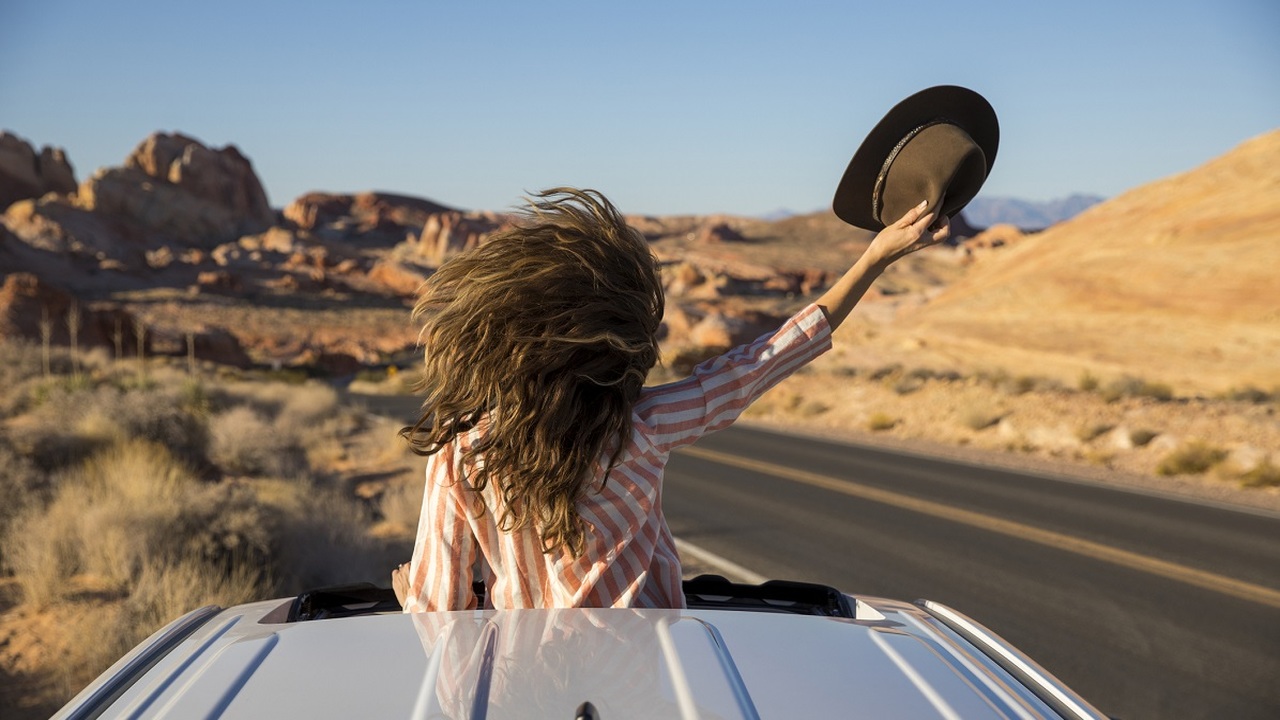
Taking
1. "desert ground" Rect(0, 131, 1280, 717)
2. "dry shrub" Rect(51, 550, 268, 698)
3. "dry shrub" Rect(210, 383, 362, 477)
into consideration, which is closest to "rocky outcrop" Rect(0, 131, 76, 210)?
"desert ground" Rect(0, 131, 1280, 717)

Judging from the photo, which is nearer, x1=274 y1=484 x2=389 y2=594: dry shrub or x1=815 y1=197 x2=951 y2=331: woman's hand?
x1=815 y1=197 x2=951 y2=331: woman's hand

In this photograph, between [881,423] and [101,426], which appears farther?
[881,423]

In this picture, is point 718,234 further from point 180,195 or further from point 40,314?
point 40,314

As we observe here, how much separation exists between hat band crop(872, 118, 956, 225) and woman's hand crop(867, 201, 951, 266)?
69mm

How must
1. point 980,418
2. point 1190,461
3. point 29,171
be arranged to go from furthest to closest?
point 29,171 → point 980,418 → point 1190,461

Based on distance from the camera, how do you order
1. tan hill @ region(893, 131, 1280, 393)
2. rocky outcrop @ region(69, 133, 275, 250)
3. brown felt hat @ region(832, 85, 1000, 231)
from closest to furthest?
brown felt hat @ region(832, 85, 1000, 231), tan hill @ region(893, 131, 1280, 393), rocky outcrop @ region(69, 133, 275, 250)

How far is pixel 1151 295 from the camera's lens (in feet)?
103

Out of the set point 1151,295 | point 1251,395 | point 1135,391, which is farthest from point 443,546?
point 1151,295

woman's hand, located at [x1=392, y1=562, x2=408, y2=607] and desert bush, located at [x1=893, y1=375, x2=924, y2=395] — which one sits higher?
woman's hand, located at [x1=392, y1=562, x2=408, y2=607]

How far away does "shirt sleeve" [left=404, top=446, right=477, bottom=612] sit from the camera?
211cm

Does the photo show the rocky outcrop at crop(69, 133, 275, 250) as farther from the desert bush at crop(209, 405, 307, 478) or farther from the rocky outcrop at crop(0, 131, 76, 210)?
the desert bush at crop(209, 405, 307, 478)

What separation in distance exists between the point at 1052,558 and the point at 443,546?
7.66m

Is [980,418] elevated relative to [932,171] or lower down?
lower down

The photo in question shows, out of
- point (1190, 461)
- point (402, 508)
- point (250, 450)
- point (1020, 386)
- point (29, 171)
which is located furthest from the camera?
point (29, 171)
